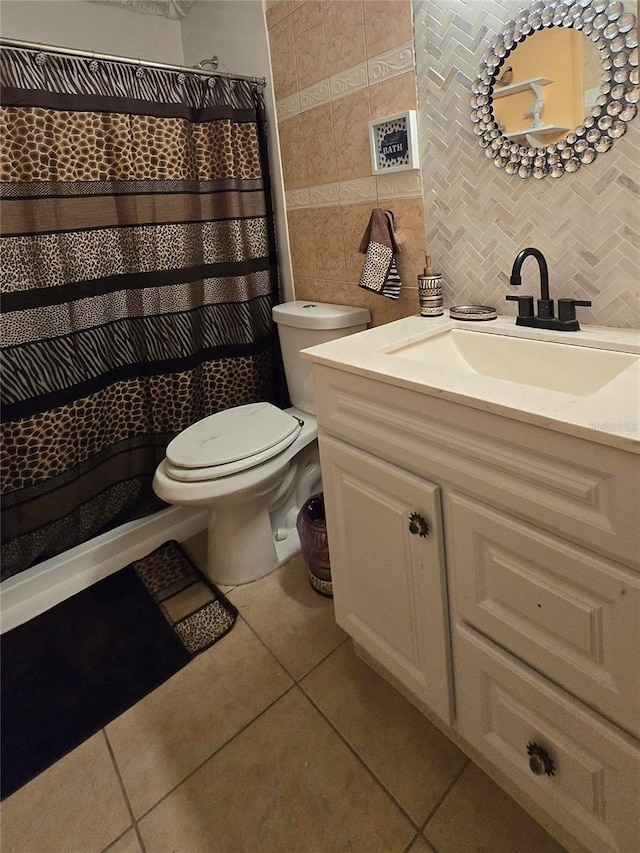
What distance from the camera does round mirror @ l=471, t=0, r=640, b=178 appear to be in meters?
1.00

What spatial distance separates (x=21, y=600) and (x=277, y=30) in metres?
2.05

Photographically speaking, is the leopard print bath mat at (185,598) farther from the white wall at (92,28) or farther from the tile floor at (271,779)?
the white wall at (92,28)

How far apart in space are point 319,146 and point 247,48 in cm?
56

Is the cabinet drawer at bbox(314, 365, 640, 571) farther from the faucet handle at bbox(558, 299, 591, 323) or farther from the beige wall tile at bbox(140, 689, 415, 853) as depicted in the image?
the beige wall tile at bbox(140, 689, 415, 853)

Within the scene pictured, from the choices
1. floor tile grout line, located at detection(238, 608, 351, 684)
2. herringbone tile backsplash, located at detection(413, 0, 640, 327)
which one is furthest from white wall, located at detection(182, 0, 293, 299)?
floor tile grout line, located at detection(238, 608, 351, 684)

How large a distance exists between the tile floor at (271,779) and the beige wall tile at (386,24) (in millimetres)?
1663

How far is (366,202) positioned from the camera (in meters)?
1.58

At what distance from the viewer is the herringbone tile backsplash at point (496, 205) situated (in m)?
1.08

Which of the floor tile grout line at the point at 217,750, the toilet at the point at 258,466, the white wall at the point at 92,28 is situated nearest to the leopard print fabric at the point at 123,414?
the toilet at the point at 258,466

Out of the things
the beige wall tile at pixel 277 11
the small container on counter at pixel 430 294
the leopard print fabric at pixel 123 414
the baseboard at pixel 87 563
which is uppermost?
the beige wall tile at pixel 277 11

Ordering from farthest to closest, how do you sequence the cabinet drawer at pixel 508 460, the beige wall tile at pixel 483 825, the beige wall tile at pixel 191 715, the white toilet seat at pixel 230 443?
the white toilet seat at pixel 230 443
the beige wall tile at pixel 191 715
the beige wall tile at pixel 483 825
the cabinet drawer at pixel 508 460

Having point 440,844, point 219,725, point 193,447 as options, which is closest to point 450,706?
point 440,844

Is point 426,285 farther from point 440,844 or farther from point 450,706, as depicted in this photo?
point 440,844

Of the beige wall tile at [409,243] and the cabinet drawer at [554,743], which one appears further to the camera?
the beige wall tile at [409,243]
